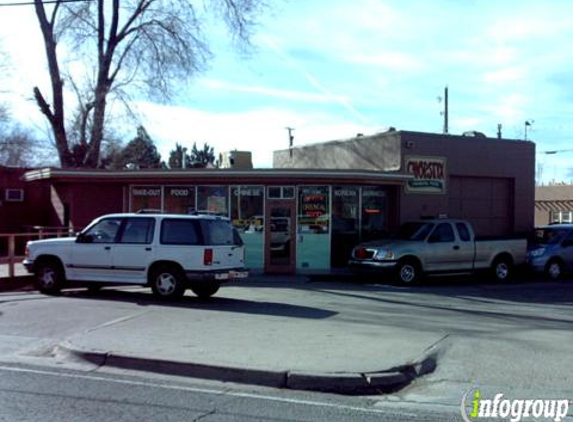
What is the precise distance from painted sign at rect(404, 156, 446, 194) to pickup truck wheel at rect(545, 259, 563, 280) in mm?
4402

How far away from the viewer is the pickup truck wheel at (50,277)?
49.2 ft

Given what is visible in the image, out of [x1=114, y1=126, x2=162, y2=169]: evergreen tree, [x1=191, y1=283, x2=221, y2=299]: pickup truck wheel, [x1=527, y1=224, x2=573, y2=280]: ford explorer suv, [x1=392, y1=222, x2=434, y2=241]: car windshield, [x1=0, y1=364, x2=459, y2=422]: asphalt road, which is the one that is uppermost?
[x1=114, y1=126, x2=162, y2=169]: evergreen tree

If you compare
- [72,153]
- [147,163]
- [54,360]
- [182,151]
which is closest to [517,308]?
[54,360]

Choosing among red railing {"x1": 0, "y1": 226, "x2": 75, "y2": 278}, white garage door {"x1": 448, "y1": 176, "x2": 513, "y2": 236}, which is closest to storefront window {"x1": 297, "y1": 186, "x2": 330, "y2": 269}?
white garage door {"x1": 448, "y1": 176, "x2": 513, "y2": 236}

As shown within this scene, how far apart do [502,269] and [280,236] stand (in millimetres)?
6823

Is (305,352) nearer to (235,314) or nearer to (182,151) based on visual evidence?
(235,314)

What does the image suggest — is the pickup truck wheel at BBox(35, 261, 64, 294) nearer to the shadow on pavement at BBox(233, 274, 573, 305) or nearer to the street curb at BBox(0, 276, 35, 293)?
the street curb at BBox(0, 276, 35, 293)

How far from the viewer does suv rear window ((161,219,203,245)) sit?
547 inches

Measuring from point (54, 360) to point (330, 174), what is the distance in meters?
12.7

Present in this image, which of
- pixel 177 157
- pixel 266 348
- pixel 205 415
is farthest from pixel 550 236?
pixel 177 157

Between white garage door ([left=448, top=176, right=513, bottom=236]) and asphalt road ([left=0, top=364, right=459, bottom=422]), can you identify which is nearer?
asphalt road ([left=0, top=364, right=459, bottom=422])

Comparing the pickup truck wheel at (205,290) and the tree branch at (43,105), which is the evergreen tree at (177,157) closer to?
the tree branch at (43,105)

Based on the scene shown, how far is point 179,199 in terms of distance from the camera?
2148 cm

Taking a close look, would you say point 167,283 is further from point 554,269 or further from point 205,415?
point 554,269
